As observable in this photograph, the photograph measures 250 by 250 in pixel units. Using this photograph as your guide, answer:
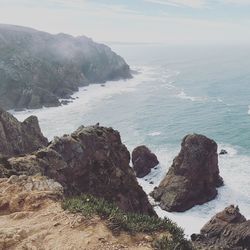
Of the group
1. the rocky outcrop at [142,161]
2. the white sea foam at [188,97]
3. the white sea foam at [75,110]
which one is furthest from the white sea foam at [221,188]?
the white sea foam at [188,97]

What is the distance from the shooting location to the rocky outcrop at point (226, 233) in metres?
38.0

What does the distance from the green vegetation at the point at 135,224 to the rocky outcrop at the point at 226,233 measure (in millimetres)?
21055

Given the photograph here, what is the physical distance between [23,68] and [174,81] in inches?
2532

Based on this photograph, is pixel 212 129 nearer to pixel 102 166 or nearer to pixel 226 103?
pixel 226 103

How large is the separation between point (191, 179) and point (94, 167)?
1896 cm

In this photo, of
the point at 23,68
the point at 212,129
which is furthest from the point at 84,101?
the point at 212,129

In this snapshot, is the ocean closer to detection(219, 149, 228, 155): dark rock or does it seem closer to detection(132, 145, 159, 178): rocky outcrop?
detection(219, 149, 228, 155): dark rock

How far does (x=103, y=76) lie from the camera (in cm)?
17938

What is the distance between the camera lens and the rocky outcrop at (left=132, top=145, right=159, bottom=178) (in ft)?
217

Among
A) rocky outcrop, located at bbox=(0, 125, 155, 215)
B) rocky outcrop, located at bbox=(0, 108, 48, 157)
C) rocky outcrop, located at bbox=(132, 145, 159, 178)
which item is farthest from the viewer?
rocky outcrop, located at bbox=(132, 145, 159, 178)

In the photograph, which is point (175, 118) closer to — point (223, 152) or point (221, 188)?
point (223, 152)

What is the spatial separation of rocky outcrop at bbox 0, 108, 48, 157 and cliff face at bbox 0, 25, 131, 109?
60.8m

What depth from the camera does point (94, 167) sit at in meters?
40.1

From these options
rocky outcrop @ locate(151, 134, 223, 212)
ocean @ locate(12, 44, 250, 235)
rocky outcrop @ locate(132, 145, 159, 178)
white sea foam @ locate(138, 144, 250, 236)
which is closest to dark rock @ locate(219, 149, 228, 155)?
white sea foam @ locate(138, 144, 250, 236)
